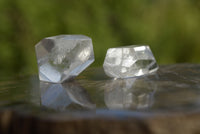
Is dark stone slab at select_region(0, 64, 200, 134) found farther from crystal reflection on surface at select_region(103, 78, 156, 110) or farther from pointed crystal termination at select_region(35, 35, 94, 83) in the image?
pointed crystal termination at select_region(35, 35, 94, 83)

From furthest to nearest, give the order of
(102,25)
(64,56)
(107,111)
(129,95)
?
(102,25) < (64,56) < (129,95) < (107,111)

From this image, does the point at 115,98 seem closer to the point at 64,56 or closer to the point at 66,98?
the point at 66,98

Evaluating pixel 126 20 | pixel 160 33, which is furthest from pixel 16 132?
pixel 160 33

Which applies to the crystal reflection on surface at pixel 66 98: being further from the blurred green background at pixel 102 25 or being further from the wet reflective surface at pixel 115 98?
the blurred green background at pixel 102 25

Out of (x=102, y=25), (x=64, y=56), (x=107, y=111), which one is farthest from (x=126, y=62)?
(x=102, y=25)

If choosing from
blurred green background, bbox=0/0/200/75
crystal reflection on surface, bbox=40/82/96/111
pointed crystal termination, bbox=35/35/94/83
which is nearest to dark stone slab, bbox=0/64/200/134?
crystal reflection on surface, bbox=40/82/96/111

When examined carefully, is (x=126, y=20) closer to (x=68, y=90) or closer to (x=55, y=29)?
(x=55, y=29)

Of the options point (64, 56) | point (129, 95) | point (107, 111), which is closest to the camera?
point (107, 111)

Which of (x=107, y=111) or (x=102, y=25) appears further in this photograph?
(x=102, y=25)
